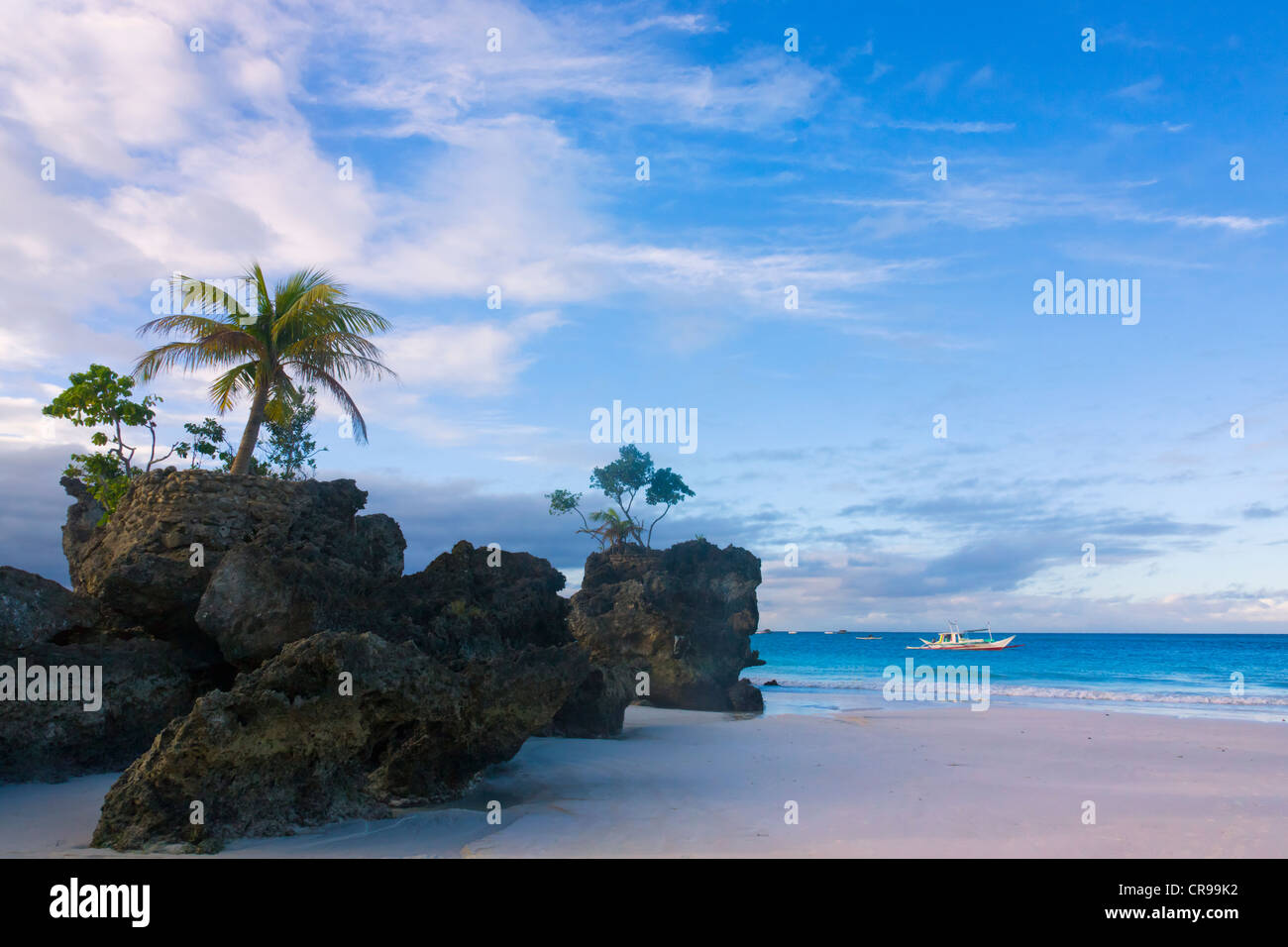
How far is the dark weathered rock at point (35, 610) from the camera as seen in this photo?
989cm

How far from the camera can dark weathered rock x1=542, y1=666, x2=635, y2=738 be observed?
612 inches

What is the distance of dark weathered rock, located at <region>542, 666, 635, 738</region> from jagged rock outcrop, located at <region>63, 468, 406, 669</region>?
502cm

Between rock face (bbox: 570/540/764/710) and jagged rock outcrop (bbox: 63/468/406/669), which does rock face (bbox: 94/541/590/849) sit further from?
rock face (bbox: 570/540/764/710)

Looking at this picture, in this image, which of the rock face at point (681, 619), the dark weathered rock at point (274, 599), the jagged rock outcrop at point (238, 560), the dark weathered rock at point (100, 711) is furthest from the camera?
the rock face at point (681, 619)

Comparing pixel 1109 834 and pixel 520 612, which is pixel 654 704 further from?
pixel 1109 834

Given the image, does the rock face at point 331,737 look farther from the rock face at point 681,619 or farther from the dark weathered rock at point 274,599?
the rock face at point 681,619

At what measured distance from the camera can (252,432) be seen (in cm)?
1589

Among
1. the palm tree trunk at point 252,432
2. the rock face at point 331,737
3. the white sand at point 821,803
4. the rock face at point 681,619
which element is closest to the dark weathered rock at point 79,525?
the palm tree trunk at point 252,432

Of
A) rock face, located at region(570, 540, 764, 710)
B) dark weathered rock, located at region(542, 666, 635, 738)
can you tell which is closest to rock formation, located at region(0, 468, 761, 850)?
dark weathered rock, located at region(542, 666, 635, 738)

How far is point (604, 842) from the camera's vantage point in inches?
311

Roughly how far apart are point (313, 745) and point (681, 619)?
16.9 metres

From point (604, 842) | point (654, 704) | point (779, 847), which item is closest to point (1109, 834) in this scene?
point (779, 847)

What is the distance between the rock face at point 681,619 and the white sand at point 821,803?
23.5 feet

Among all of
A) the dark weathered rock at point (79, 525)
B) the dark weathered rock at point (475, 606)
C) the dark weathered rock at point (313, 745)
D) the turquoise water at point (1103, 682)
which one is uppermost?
the dark weathered rock at point (79, 525)
